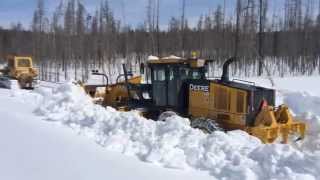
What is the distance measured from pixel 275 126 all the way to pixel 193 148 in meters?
2.88

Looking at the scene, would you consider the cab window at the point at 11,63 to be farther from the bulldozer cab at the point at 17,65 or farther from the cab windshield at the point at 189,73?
the cab windshield at the point at 189,73

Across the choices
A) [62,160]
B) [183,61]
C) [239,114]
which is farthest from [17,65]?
[62,160]

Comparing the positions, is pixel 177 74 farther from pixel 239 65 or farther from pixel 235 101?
pixel 239 65

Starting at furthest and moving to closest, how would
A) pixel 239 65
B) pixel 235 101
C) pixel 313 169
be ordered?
pixel 239 65
pixel 235 101
pixel 313 169

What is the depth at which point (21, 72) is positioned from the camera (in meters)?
33.4

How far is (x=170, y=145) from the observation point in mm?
9055

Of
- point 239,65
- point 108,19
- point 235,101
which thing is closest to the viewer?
point 235,101

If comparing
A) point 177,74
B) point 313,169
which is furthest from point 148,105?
point 313,169

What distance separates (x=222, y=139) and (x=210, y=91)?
2.61m

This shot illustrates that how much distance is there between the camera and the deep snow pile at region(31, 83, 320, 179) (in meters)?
7.69

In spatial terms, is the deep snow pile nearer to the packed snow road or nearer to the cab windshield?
the packed snow road

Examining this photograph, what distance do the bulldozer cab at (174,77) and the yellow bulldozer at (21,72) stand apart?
69.0ft

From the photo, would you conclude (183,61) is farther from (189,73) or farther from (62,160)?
(62,160)

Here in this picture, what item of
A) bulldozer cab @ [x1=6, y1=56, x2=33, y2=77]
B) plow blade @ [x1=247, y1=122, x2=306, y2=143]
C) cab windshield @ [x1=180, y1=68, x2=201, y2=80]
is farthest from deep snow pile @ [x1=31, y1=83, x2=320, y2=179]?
bulldozer cab @ [x1=6, y1=56, x2=33, y2=77]
